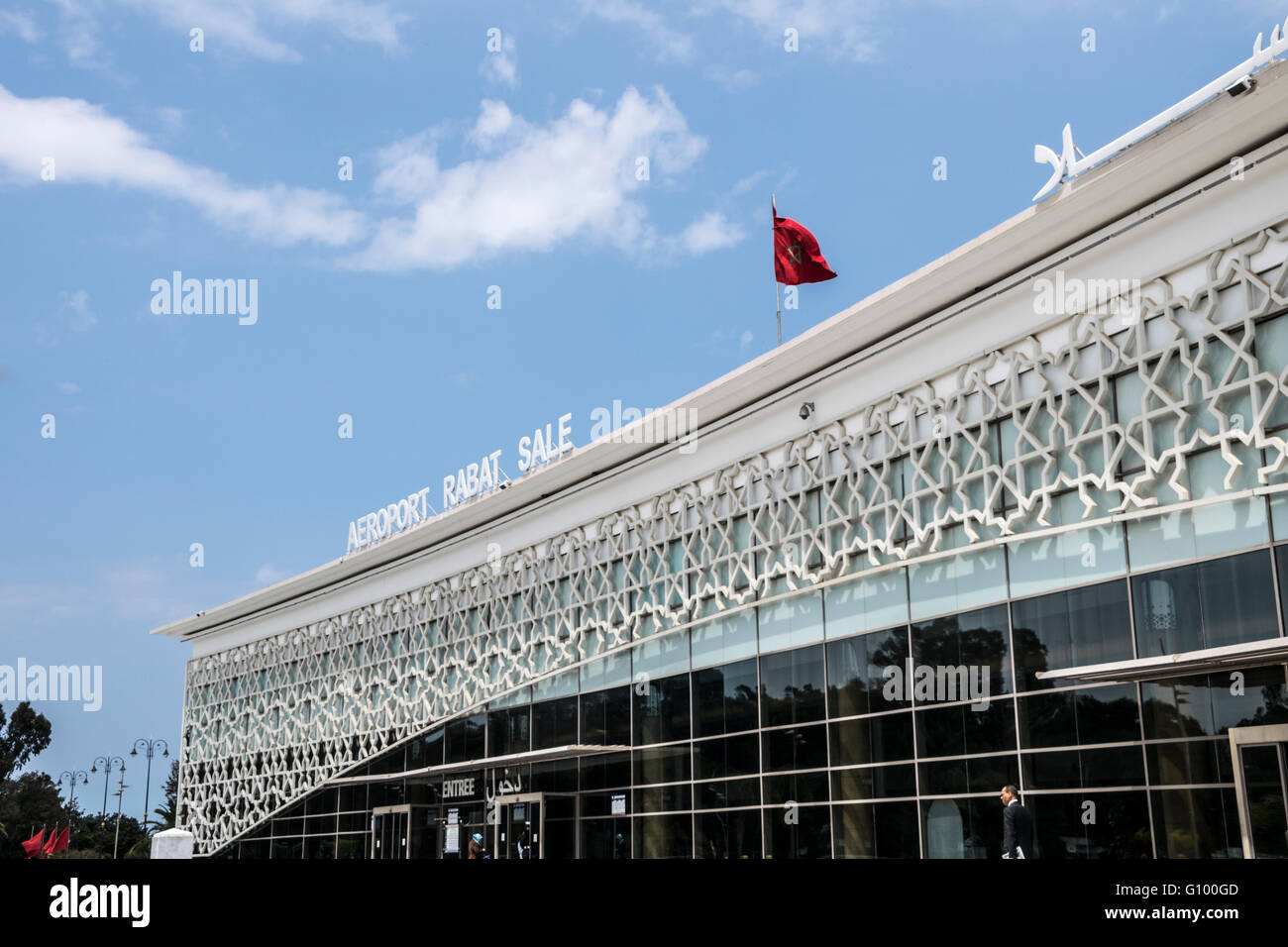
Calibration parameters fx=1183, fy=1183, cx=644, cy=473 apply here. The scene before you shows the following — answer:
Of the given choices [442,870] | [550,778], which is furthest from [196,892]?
[550,778]

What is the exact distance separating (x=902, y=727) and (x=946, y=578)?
312 cm

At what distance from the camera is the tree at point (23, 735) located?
9638 cm

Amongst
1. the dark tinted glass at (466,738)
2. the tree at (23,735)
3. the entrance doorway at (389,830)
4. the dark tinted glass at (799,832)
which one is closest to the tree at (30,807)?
the tree at (23,735)

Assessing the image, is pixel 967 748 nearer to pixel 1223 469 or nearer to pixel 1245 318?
pixel 1223 469

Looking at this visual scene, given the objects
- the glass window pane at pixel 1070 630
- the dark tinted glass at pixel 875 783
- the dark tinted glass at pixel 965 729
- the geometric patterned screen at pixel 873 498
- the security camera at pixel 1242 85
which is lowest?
the dark tinted glass at pixel 875 783

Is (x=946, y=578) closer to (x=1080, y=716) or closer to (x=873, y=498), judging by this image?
(x=873, y=498)

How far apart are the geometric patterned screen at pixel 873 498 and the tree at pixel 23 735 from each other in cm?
6247

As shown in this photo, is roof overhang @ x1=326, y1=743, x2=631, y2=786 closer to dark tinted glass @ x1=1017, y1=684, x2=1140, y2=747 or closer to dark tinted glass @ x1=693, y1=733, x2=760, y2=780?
dark tinted glass @ x1=693, y1=733, x2=760, y2=780

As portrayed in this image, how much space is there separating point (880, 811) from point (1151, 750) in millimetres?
6211

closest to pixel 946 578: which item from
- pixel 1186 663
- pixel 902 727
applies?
pixel 902 727

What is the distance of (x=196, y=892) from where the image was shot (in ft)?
11.9

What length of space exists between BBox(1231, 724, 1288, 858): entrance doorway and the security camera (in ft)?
31.8

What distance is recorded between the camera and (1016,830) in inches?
770

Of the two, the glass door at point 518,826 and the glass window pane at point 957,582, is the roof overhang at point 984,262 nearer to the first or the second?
the glass window pane at point 957,582
